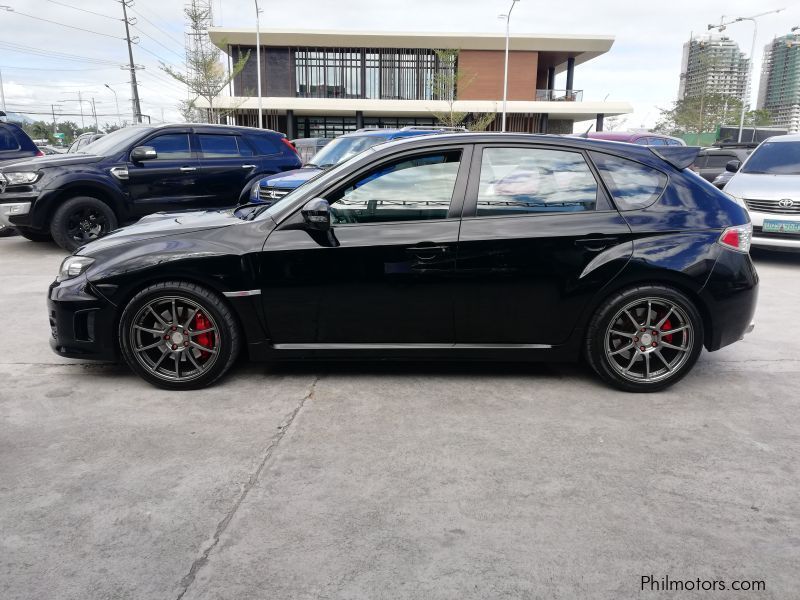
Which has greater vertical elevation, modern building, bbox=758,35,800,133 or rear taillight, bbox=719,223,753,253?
modern building, bbox=758,35,800,133

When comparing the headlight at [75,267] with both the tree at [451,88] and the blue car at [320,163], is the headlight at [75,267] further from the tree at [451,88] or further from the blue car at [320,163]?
the tree at [451,88]

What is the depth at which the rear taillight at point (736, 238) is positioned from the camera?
4164mm

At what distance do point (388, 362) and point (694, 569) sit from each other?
2.69m

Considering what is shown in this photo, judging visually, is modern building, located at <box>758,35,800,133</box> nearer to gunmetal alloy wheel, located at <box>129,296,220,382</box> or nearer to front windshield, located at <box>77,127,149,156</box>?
front windshield, located at <box>77,127,149,156</box>

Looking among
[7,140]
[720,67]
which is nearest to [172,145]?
[7,140]

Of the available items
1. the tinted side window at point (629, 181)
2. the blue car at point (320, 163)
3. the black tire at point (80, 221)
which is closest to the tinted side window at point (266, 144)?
the blue car at point (320, 163)

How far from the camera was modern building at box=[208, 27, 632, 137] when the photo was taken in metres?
45.4

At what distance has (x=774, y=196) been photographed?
28.6 feet

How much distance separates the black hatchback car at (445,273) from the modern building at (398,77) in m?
42.3

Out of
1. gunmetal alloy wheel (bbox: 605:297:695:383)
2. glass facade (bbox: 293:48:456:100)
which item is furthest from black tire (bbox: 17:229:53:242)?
glass facade (bbox: 293:48:456:100)

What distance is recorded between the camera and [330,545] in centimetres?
255

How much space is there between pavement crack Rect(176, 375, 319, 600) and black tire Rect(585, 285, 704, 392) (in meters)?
1.92

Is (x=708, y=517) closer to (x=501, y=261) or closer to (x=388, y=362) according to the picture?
(x=501, y=261)

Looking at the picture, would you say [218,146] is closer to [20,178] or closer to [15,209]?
[20,178]
